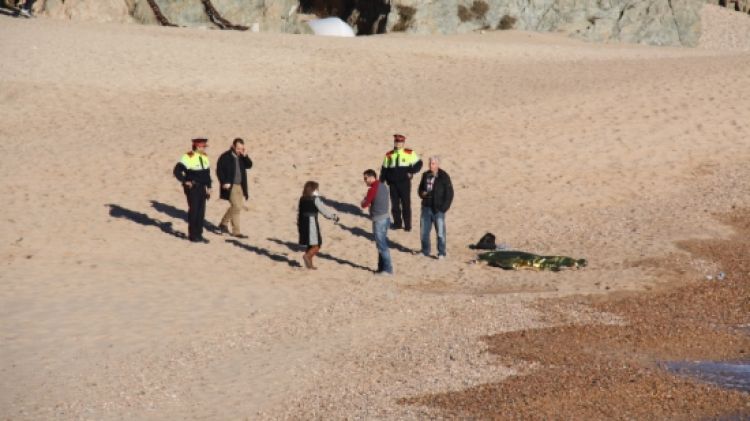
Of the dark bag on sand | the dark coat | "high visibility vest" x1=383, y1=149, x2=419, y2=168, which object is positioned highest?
"high visibility vest" x1=383, y1=149, x2=419, y2=168

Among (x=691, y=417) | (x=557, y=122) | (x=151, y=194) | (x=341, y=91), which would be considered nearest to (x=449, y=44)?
(x=341, y=91)

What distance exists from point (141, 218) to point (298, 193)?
140 inches

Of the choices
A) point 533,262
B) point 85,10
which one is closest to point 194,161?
point 533,262

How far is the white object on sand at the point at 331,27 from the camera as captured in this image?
45.1 meters

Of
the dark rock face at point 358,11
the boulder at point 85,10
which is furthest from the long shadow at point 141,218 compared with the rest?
the dark rock face at point 358,11

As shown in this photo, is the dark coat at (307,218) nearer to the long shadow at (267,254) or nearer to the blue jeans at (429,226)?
the long shadow at (267,254)

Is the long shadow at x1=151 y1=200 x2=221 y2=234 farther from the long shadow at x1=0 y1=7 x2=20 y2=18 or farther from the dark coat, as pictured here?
the long shadow at x1=0 y1=7 x2=20 y2=18

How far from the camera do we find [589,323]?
15398 millimetres

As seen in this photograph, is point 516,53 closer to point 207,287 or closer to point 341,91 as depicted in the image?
point 341,91

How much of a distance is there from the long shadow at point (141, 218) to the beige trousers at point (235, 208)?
0.79 m

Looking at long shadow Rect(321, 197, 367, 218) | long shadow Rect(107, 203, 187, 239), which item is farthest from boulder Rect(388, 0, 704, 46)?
long shadow Rect(107, 203, 187, 239)

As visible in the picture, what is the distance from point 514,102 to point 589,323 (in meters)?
16.2

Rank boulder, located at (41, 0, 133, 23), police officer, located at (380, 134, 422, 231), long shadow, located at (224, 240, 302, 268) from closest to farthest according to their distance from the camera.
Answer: long shadow, located at (224, 240, 302, 268)
police officer, located at (380, 134, 422, 231)
boulder, located at (41, 0, 133, 23)

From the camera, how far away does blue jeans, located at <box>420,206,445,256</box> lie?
19875 millimetres
